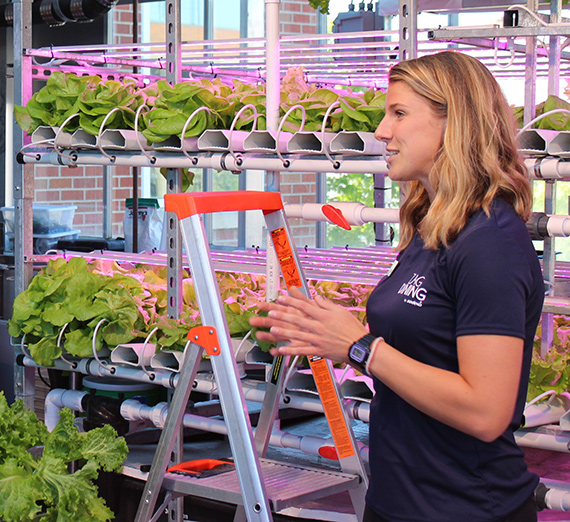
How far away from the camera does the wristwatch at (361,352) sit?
4.41 ft

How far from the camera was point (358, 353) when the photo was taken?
135 centimetres

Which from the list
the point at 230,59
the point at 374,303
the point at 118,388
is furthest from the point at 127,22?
the point at 374,303

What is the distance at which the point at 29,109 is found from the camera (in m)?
2.88

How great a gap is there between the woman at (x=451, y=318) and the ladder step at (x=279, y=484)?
19.1 inches

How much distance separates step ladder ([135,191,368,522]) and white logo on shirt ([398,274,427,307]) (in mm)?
510

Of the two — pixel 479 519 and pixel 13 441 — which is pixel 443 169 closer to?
pixel 479 519

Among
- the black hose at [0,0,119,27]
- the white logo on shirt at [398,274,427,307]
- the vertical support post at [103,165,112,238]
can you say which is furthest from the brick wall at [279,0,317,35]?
the white logo on shirt at [398,274,427,307]

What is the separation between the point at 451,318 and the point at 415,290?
0.07m

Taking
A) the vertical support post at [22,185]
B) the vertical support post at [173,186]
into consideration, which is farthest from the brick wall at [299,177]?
the vertical support post at [173,186]

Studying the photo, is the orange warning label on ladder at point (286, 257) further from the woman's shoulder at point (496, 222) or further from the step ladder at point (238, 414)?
the woman's shoulder at point (496, 222)

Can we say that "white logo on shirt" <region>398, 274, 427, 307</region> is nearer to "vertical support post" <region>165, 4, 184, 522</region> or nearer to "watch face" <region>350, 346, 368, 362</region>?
"watch face" <region>350, 346, 368, 362</region>

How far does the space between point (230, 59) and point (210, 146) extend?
834 millimetres

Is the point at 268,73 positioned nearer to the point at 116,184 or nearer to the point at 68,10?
the point at 68,10

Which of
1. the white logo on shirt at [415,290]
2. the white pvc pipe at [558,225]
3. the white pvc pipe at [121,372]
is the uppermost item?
the white pvc pipe at [558,225]
